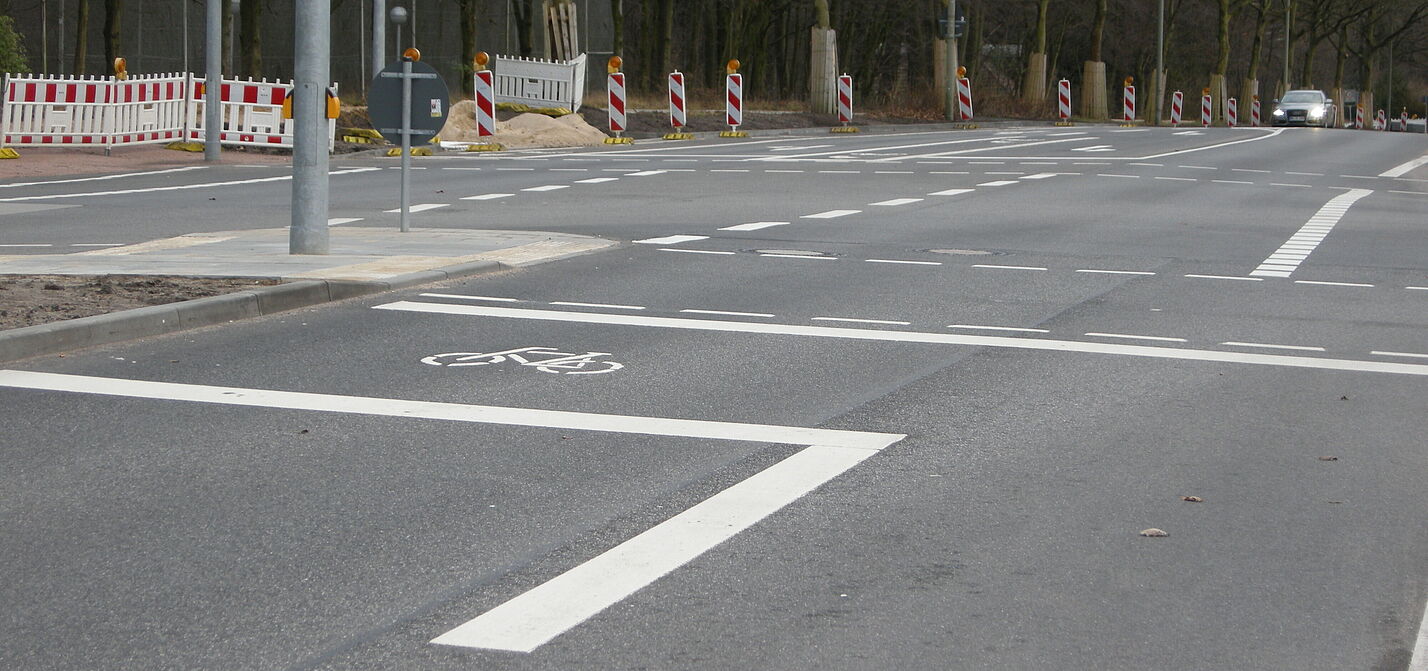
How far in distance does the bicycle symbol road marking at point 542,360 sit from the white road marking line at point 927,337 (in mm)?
1174

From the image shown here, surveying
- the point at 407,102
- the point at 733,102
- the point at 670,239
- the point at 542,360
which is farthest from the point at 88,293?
the point at 733,102

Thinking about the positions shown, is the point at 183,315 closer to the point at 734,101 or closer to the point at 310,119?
the point at 310,119

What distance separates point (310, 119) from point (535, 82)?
24.9 meters

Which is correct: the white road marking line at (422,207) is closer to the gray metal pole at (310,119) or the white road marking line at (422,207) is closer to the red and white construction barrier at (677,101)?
the gray metal pole at (310,119)

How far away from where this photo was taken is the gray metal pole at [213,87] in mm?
27812

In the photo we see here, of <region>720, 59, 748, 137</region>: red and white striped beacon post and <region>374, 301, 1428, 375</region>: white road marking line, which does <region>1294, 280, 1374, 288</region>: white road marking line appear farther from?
<region>720, 59, 748, 137</region>: red and white striped beacon post

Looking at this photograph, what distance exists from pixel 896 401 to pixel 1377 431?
2.12 meters

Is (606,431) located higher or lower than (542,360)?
lower

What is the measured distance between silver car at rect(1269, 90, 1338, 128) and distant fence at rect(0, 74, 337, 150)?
43.2 m

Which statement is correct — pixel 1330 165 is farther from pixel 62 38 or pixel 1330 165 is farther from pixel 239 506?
pixel 62 38

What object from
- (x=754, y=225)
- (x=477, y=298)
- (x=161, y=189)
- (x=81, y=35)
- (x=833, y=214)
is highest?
(x=81, y=35)

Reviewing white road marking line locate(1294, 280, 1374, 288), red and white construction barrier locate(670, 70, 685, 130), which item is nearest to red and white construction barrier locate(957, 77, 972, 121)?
red and white construction barrier locate(670, 70, 685, 130)

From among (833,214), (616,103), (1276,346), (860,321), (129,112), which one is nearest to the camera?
(1276,346)

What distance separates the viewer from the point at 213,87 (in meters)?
27.8
